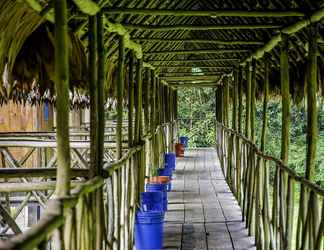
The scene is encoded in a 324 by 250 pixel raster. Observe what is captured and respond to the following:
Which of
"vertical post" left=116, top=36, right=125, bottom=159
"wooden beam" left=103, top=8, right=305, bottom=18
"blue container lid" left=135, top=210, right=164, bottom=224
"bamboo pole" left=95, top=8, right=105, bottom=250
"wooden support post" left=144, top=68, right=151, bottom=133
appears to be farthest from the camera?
"wooden support post" left=144, top=68, right=151, bottom=133

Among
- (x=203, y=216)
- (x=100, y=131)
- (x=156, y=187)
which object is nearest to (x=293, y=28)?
(x=100, y=131)

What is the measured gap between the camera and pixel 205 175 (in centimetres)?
1270

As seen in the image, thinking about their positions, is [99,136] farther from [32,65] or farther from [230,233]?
[230,233]

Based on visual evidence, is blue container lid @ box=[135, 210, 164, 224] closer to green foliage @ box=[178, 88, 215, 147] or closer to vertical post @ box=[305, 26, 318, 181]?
vertical post @ box=[305, 26, 318, 181]

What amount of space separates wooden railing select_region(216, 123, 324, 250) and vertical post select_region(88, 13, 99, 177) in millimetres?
1373

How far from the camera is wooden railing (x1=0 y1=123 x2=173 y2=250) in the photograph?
218cm

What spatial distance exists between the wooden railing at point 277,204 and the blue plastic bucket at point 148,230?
1027 millimetres

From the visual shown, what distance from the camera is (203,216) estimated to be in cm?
796

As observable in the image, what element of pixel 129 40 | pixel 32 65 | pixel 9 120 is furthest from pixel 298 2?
pixel 9 120

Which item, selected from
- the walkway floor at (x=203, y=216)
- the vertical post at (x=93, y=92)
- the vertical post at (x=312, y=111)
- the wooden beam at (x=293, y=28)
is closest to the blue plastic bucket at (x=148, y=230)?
the walkway floor at (x=203, y=216)

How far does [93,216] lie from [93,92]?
33.7 inches

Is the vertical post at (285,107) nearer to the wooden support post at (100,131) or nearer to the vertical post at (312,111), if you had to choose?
the vertical post at (312,111)

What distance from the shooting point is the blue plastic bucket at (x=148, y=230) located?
5.67 metres

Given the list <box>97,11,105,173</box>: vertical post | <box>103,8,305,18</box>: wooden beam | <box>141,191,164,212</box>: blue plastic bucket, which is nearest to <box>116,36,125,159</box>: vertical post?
<box>103,8,305,18</box>: wooden beam
